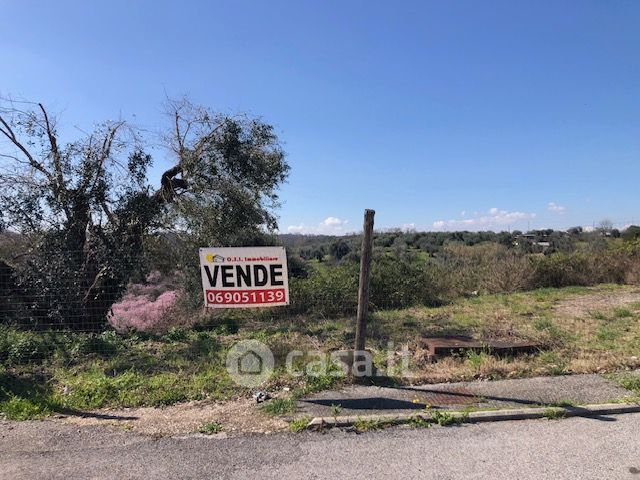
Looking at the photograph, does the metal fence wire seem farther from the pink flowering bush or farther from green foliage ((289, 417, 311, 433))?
green foliage ((289, 417, 311, 433))

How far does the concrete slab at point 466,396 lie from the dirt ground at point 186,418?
443 millimetres

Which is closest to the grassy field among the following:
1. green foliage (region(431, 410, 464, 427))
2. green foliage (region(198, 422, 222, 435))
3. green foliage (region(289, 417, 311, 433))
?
green foliage (region(289, 417, 311, 433))

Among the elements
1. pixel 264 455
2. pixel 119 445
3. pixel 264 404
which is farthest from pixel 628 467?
pixel 119 445

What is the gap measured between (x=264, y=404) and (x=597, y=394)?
3.40 m

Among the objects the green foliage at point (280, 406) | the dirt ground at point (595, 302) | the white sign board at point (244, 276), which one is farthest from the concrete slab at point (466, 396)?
the dirt ground at point (595, 302)

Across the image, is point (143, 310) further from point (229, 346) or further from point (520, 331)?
point (520, 331)

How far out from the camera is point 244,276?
6051 millimetres

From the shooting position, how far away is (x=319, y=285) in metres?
11.7

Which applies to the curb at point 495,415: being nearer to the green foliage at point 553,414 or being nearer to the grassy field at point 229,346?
the green foliage at point 553,414

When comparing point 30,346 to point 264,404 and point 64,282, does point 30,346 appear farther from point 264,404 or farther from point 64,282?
point 264,404
